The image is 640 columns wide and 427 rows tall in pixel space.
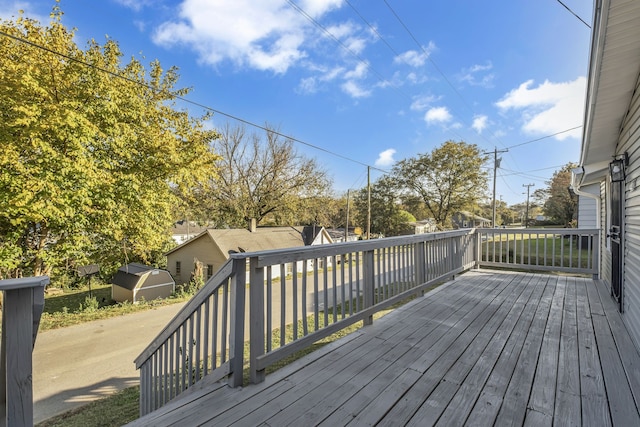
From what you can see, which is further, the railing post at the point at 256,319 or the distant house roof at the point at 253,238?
the distant house roof at the point at 253,238

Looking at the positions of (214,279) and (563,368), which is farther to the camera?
(563,368)

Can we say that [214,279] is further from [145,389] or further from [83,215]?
[83,215]

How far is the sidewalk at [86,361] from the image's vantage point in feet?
18.5

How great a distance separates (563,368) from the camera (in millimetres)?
2195

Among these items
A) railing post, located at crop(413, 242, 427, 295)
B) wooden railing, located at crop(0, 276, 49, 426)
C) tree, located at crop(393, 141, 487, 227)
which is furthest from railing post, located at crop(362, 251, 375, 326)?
tree, located at crop(393, 141, 487, 227)

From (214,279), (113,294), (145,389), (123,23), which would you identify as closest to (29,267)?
(113,294)

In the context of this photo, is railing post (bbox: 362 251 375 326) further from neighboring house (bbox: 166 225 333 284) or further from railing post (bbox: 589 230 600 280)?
neighboring house (bbox: 166 225 333 284)

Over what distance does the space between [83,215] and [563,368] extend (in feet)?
38.5

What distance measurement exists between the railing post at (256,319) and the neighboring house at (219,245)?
15.5m

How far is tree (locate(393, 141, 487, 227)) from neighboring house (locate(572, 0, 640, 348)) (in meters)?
19.5

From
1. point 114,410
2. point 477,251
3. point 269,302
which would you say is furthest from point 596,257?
point 114,410

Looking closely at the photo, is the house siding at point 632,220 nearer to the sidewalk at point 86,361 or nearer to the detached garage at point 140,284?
the sidewalk at point 86,361

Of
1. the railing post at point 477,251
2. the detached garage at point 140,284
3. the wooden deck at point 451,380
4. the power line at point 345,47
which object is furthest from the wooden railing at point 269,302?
the detached garage at point 140,284

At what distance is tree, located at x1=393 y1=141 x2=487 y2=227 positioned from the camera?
74.0 ft
